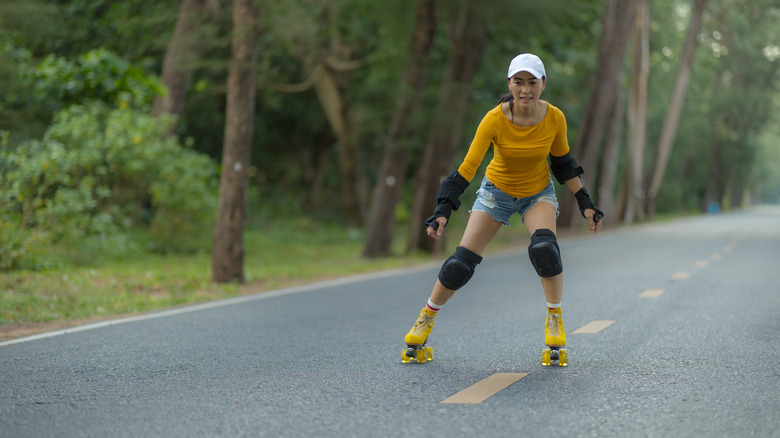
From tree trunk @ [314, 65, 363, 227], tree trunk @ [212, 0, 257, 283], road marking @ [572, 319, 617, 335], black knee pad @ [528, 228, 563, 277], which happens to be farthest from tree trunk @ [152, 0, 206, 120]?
black knee pad @ [528, 228, 563, 277]

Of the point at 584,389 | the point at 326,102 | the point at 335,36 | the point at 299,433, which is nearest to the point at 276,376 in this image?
the point at 299,433

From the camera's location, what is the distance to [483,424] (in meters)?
4.32

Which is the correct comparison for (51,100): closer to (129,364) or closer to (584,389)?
(129,364)

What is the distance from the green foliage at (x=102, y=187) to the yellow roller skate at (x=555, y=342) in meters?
9.07

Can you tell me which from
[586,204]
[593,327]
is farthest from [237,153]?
[586,204]

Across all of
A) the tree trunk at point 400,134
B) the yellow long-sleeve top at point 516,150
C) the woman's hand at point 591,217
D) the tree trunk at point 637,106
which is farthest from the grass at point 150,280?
the tree trunk at point 637,106

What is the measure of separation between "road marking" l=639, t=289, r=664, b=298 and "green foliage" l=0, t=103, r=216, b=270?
809 centimetres

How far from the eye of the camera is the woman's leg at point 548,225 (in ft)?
19.1

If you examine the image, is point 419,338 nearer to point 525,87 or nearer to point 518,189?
point 518,189

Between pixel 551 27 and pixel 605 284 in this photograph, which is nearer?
pixel 605 284

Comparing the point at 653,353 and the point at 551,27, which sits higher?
the point at 551,27

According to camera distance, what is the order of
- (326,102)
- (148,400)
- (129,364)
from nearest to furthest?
(148,400) < (129,364) < (326,102)

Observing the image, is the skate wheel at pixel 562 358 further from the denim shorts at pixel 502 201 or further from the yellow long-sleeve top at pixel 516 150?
the yellow long-sleeve top at pixel 516 150

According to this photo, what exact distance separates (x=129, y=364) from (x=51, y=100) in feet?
42.1
